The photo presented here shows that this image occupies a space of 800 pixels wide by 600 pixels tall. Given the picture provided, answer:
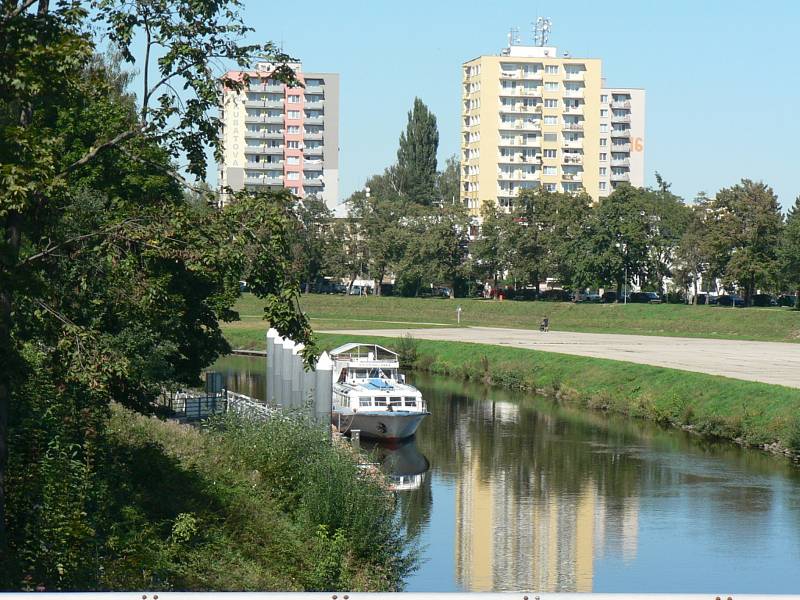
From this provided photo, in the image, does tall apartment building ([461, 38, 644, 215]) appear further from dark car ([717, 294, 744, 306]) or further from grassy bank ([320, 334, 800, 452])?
grassy bank ([320, 334, 800, 452])

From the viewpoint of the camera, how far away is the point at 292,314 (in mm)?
19203

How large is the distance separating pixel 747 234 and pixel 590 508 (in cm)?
8312

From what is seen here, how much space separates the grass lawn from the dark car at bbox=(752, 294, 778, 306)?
15.6 metres

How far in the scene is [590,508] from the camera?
1581 inches

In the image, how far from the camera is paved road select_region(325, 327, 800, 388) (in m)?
70.2

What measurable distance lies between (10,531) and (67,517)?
110cm

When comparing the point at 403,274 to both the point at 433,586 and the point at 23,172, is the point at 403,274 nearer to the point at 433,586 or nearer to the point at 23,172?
the point at 433,586

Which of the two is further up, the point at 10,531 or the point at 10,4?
the point at 10,4

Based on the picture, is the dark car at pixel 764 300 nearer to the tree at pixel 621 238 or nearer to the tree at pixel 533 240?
the tree at pixel 621 238

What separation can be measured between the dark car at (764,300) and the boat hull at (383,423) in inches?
3314

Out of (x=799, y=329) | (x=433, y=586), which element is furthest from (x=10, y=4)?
(x=799, y=329)

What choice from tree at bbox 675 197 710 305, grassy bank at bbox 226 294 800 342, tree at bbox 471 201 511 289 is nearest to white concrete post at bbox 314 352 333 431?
grassy bank at bbox 226 294 800 342

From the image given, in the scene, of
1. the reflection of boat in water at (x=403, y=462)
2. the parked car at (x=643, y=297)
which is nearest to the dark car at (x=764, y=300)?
the parked car at (x=643, y=297)

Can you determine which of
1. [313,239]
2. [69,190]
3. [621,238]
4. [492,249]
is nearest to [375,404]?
[69,190]
